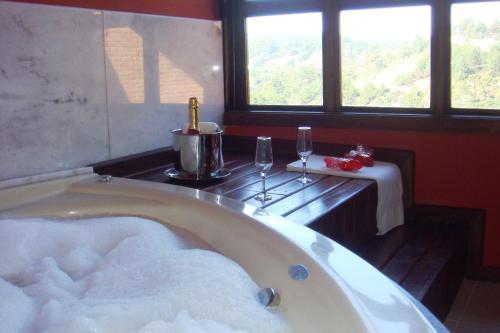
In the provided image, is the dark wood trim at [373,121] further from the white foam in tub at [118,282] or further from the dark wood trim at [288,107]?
the white foam in tub at [118,282]

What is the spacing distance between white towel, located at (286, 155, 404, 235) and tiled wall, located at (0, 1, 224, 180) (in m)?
0.80

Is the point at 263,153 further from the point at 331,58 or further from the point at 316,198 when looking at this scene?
the point at 331,58

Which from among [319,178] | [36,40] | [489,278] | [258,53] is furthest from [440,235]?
[36,40]

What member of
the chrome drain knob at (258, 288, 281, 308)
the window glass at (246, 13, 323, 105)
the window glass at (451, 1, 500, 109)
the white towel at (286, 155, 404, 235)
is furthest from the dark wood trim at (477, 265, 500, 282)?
the chrome drain knob at (258, 288, 281, 308)

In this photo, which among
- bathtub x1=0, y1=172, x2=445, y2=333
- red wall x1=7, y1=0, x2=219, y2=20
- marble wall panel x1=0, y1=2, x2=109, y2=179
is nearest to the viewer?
bathtub x1=0, y1=172, x2=445, y2=333

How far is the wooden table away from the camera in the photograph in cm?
213

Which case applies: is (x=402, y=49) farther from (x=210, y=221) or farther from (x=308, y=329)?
(x=308, y=329)

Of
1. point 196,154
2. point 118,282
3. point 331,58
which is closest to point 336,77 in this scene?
point 331,58

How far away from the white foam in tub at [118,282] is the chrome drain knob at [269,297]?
0.07 feet

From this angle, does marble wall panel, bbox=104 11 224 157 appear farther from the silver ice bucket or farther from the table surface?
the silver ice bucket

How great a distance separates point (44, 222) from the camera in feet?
6.48

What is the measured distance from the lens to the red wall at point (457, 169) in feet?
9.33

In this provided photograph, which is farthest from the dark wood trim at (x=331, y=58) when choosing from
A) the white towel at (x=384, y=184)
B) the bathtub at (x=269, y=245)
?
the bathtub at (x=269, y=245)

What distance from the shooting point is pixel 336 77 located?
324cm
